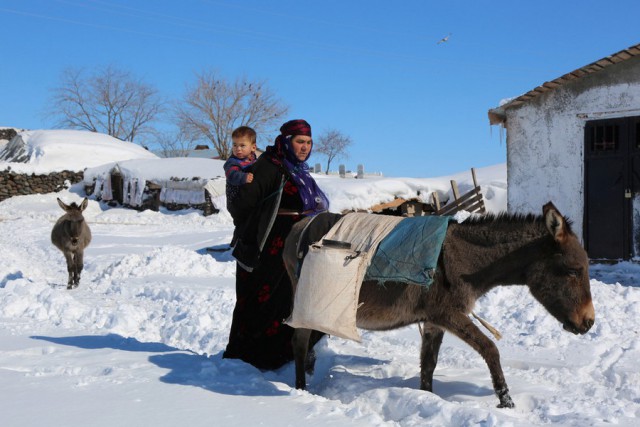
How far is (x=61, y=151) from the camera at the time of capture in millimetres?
37656

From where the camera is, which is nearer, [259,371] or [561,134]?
[259,371]

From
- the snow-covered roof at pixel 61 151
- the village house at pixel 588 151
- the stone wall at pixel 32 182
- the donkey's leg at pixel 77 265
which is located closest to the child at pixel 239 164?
the donkey's leg at pixel 77 265

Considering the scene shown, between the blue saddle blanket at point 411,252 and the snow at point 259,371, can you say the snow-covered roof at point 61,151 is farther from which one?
the blue saddle blanket at point 411,252

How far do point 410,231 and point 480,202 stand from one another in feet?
60.3

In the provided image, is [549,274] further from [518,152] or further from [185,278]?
[518,152]

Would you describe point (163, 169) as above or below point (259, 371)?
above

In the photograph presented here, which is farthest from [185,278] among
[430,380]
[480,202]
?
[480,202]

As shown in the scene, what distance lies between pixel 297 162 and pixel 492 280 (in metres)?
1.77

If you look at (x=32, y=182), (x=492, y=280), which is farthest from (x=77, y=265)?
(x=32, y=182)

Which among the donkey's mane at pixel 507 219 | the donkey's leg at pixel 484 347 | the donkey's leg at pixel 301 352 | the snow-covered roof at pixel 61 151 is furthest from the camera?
the snow-covered roof at pixel 61 151

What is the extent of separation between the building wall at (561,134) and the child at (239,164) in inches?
371

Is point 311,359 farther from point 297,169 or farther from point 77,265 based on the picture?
point 77,265

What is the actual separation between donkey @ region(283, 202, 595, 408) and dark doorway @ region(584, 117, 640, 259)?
964 cm

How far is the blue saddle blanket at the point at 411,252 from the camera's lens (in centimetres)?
411
